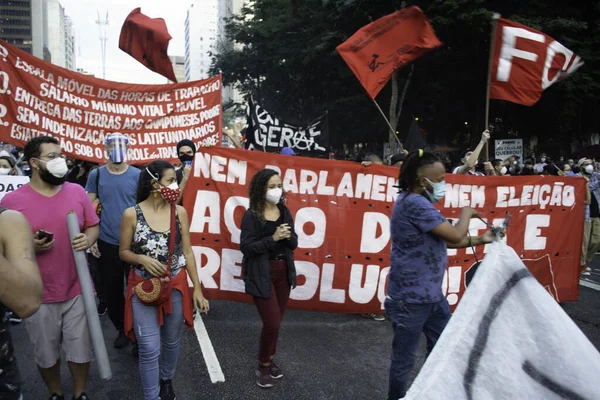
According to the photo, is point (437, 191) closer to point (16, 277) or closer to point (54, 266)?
point (16, 277)

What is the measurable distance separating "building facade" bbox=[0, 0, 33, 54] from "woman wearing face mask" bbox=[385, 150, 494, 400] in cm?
15034

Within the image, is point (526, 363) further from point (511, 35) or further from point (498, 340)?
point (511, 35)

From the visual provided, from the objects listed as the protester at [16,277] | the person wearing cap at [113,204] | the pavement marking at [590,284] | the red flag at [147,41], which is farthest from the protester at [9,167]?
the pavement marking at [590,284]

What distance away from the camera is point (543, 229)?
5.79m

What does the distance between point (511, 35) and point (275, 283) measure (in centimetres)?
449

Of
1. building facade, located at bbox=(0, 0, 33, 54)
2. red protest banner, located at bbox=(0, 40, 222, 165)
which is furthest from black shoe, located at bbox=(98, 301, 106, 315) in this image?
building facade, located at bbox=(0, 0, 33, 54)

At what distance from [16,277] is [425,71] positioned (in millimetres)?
24843

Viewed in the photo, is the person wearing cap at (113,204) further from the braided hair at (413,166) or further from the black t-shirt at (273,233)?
the braided hair at (413,166)

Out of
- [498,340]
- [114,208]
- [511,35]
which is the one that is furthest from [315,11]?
[498,340]

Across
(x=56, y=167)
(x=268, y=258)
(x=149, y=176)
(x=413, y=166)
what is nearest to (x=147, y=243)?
(x=149, y=176)

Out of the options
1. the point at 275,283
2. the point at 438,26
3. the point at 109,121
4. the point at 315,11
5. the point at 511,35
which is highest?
the point at 315,11

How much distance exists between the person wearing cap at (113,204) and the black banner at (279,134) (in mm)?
5150

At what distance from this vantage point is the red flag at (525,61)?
6234 millimetres

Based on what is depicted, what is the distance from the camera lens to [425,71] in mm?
24516
